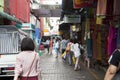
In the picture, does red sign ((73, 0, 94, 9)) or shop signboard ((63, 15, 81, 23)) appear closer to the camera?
red sign ((73, 0, 94, 9))

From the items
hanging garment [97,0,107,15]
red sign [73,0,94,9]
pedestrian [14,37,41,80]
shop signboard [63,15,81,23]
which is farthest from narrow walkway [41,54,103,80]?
pedestrian [14,37,41,80]

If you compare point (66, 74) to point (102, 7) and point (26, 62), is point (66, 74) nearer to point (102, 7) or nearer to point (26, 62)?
point (102, 7)

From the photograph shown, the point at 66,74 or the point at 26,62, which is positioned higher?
the point at 26,62

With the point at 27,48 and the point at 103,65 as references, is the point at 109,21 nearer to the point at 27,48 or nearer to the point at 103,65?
the point at 103,65

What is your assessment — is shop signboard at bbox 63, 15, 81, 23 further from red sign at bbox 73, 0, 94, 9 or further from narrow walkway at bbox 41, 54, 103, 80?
red sign at bbox 73, 0, 94, 9

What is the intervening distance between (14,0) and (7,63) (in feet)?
61.1

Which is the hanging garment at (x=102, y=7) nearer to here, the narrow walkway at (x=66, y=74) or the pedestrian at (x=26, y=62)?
the narrow walkway at (x=66, y=74)

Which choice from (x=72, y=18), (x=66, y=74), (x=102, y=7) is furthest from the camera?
(x=72, y=18)

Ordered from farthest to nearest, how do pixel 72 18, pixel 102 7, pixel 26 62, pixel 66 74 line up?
pixel 72 18 → pixel 66 74 → pixel 102 7 → pixel 26 62

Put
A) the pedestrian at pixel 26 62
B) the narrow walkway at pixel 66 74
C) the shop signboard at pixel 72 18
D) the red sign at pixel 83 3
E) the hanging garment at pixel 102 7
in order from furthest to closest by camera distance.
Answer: the shop signboard at pixel 72 18 < the red sign at pixel 83 3 < the narrow walkway at pixel 66 74 < the hanging garment at pixel 102 7 < the pedestrian at pixel 26 62

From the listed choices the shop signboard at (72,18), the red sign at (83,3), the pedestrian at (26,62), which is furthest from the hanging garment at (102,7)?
the shop signboard at (72,18)

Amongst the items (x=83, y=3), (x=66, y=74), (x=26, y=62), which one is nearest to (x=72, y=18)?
→ (x=83, y=3)

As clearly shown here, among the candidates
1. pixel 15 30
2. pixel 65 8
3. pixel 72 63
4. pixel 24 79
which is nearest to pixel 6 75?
pixel 15 30

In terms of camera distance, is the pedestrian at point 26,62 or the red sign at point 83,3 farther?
the red sign at point 83,3
